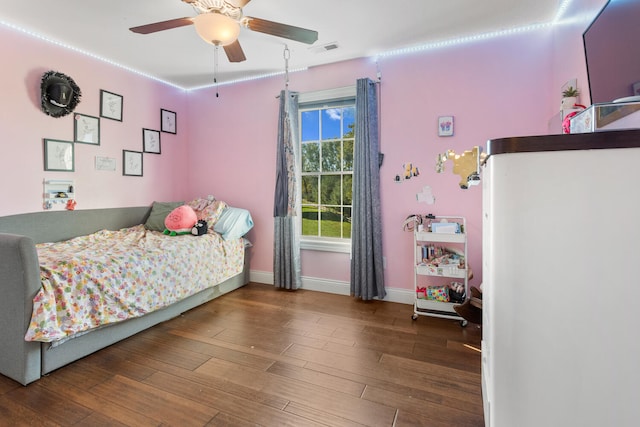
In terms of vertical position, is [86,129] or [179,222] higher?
[86,129]

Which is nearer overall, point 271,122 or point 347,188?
point 347,188

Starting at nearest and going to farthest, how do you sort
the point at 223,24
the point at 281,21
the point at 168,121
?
the point at 223,24 < the point at 281,21 < the point at 168,121

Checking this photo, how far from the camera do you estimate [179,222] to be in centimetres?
317

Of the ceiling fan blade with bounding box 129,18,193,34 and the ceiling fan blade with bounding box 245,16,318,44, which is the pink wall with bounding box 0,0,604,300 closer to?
the ceiling fan blade with bounding box 245,16,318,44

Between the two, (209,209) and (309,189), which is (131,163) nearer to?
(209,209)

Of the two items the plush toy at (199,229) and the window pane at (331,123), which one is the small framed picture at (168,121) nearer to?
the plush toy at (199,229)

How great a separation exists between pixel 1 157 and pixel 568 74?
443 centimetres

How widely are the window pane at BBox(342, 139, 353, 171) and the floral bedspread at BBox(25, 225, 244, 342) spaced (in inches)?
59.5

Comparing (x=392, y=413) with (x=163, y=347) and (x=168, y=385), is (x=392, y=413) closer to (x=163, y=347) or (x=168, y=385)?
(x=168, y=385)

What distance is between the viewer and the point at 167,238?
2980mm

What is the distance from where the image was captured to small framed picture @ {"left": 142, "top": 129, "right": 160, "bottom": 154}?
11.9ft

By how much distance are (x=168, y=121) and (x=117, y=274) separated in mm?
2430

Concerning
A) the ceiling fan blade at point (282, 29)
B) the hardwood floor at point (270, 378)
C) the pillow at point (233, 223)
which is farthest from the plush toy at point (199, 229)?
the ceiling fan blade at point (282, 29)

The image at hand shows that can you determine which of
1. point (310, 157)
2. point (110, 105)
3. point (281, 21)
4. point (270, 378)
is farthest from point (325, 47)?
point (270, 378)
